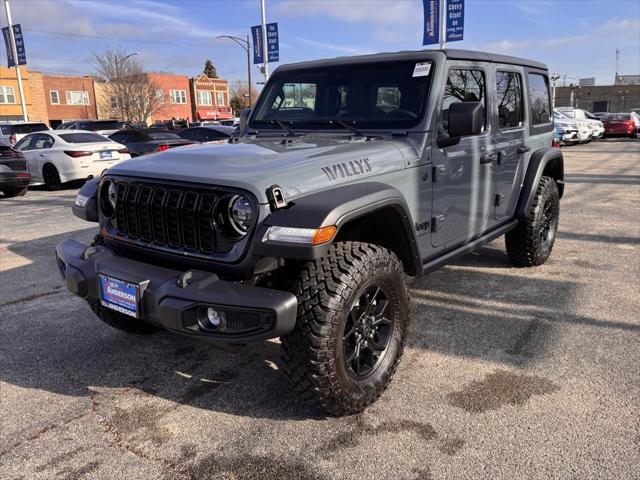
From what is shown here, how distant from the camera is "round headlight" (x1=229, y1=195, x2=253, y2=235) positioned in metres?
2.62

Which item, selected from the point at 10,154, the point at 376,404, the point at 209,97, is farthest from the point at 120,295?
the point at 209,97

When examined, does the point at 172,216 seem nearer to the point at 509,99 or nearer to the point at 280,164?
the point at 280,164

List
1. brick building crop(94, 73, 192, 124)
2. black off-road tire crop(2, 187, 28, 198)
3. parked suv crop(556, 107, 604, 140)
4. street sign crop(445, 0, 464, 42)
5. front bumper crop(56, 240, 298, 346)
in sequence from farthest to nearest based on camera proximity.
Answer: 1. brick building crop(94, 73, 192, 124)
2. parked suv crop(556, 107, 604, 140)
3. street sign crop(445, 0, 464, 42)
4. black off-road tire crop(2, 187, 28, 198)
5. front bumper crop(56, 240, 298, 346)

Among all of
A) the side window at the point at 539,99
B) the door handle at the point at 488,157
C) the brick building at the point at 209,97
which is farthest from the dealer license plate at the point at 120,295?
the brick building at the point at 209,97

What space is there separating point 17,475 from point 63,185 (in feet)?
39.8

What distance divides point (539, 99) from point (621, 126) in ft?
88.2

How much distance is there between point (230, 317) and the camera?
2465 millimetres

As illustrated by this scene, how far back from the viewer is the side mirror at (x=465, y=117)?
10.9 feet

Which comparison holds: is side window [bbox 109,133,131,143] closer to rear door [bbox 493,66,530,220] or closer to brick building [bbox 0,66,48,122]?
rear door [bbox 493,66,530,220]

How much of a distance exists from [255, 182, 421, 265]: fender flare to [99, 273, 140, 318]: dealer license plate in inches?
28.8

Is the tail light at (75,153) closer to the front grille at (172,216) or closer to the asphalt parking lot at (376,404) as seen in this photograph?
the asphalt parking lot at (376,404)

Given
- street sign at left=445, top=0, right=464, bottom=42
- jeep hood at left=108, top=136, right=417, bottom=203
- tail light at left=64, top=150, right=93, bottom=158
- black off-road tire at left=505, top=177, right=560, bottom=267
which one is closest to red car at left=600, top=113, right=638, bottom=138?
street sign at left=445, top=0, right=464, bottom=42

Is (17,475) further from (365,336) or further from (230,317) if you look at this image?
(365,336)

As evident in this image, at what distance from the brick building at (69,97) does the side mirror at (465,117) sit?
6152 centimetres
